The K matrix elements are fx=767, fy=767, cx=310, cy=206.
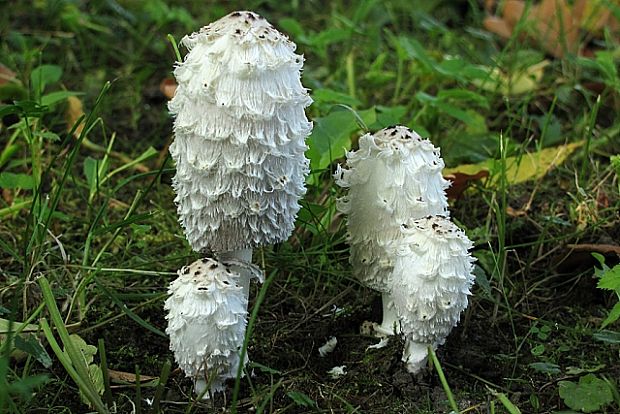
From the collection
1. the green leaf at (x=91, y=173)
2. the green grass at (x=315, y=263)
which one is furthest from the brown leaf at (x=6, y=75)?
the green leaf at (x=91, y=173)

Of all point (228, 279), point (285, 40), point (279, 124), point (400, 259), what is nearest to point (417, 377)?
point (400, 259)

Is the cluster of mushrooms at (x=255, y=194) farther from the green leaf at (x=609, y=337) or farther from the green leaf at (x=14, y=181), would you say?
the green leaf at (x=14, y=181)

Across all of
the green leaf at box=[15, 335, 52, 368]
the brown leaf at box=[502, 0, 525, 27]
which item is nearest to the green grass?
the green leaf at box=[15, 335, 52, 368]

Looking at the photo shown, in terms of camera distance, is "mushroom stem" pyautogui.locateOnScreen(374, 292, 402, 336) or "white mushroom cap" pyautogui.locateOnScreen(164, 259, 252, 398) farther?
"mushroom stem" pyautogui.locateOnScreen(374, 292, 402, 336)

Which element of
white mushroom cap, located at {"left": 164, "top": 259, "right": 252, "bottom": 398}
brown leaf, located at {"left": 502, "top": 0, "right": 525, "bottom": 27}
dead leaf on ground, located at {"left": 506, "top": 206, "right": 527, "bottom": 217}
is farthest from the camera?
brown leaf, located at {"left": 502, "top": 0, "right": 525, "bottom": 27}

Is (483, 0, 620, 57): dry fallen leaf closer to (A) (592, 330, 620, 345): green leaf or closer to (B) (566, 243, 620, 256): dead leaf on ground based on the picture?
(B) (566, 243, 620, 256): dead leaf on ground

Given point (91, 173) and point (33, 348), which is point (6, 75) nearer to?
point (91, 173)

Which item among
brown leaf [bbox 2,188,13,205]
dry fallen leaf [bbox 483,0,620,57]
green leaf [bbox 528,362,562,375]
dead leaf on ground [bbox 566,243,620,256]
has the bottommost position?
green leaf [bbox 528,362,562,375]

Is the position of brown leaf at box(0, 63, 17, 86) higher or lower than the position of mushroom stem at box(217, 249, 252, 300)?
higher
